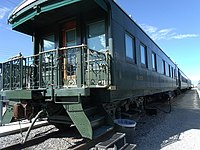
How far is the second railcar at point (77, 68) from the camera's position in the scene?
372 centimetres

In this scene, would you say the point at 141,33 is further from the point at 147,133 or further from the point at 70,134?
the point at 70,134

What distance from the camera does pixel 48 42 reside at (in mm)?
5836

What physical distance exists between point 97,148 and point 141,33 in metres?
4.83

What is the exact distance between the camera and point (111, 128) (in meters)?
3.86

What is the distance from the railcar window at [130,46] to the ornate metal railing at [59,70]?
4.25 ft

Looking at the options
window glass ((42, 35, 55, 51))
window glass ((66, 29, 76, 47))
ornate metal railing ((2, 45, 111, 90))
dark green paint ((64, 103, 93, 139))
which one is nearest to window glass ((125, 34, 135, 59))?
ornate metal railing ((2, 45, 111, 90))

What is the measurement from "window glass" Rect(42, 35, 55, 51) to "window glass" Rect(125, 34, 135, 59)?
231 cm

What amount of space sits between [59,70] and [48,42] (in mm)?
2249

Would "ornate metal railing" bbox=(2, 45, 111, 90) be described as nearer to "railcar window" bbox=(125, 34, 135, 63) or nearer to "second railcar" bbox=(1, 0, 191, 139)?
"second railcar" bbox=(1, 0, 191, 139)

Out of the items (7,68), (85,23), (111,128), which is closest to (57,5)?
(85,23)

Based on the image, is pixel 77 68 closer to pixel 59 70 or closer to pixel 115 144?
pixel 59 70

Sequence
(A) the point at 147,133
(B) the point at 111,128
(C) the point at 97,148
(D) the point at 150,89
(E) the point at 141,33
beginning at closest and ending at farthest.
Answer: (C) the point at 97,148 → (B) the point at 111,128 → (A) the point at 147,133 → (E) the point at 141,33 → (D) the point at 150,89

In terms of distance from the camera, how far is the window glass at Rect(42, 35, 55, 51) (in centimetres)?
571

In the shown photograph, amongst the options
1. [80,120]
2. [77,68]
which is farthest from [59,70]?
[80,120]
